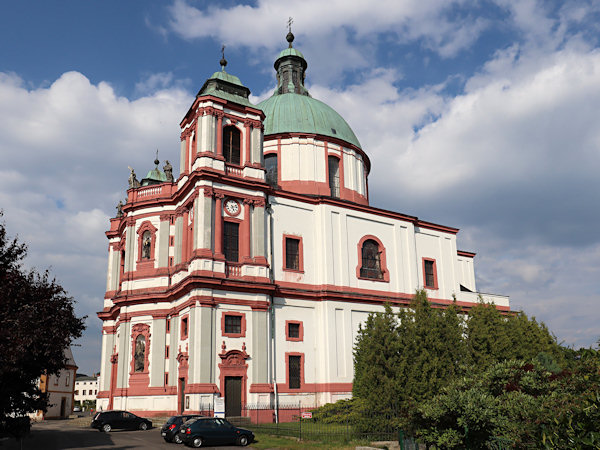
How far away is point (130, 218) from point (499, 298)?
30082mm

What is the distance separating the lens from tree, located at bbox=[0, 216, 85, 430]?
12.0 meters

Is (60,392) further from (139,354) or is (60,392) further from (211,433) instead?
(211,433)

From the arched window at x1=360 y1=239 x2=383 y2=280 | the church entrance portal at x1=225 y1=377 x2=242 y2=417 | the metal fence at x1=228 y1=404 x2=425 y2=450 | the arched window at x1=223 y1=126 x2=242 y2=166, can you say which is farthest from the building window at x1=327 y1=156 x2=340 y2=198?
the metal fence at x1=228 y1=404 x2=425 y2=450

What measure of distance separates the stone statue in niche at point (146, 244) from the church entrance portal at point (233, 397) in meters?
11.6

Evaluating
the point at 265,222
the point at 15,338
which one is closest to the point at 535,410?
the point at 15,338

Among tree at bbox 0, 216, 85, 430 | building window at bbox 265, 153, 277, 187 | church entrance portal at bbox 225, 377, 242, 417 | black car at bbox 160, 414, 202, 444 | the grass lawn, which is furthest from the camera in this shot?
building window at bbox 265, 153, 277, 187

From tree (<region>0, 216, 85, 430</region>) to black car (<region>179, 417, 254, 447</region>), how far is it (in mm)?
7065

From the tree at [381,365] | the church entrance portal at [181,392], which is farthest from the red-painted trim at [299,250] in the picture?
the tree at [381,365]

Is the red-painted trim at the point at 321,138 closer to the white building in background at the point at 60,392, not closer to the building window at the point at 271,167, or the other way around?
the building window at the point at 271,167

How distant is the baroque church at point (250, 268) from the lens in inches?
1104

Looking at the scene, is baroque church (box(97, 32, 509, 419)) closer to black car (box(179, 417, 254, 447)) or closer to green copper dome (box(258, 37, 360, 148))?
green copper dome (box(258, 37, 360, 148))

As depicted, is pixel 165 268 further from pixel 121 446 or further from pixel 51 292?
pixel 51 292

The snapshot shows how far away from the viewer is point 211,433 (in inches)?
792

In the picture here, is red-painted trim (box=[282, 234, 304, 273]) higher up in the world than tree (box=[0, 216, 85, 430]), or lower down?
higher up
